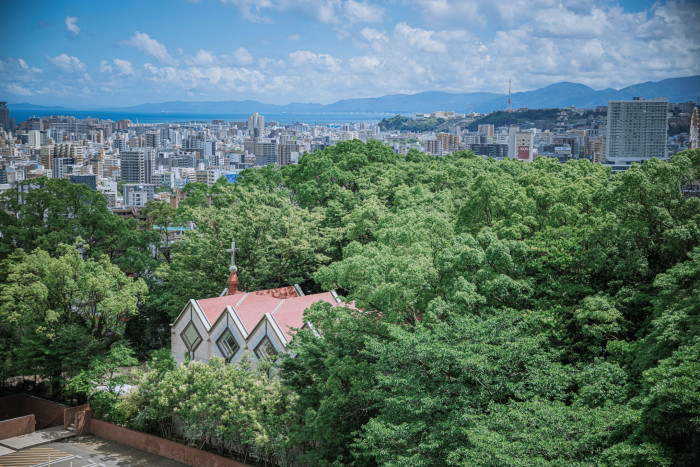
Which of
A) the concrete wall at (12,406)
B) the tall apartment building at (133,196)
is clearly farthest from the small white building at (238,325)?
the tall apartment building at (133,196)

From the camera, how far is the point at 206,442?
27266mm

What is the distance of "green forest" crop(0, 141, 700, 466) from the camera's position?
1617 cm

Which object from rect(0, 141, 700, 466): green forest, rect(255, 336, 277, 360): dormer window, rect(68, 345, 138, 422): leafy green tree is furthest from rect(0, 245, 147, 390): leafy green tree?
rect(255, 336, 277, 360): dormer window

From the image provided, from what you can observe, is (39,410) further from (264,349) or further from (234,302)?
(264,349)

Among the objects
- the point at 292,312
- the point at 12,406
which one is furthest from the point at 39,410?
the point at 292,312

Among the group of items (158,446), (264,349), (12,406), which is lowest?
(12,406)

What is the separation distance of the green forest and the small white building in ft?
5.02

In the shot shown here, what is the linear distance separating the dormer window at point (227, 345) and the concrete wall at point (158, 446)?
13.6 ft

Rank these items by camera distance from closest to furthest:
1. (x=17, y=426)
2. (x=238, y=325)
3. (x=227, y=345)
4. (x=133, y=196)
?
(x=238, y=325) → (x=227, y=345) → (x=17, y=426) → (x=133, y=196)

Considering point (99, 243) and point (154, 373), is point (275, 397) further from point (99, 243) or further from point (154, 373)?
point (99, 243)

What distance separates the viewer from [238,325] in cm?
2888

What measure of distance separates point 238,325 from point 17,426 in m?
11.7

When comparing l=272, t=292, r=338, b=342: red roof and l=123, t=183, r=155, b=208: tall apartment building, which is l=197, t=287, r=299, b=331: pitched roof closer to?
l=272, t=292, r=338, b=342: red roof

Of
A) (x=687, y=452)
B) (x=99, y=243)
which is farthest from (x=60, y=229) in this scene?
(x=687, y=452)
